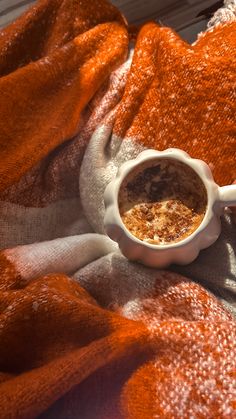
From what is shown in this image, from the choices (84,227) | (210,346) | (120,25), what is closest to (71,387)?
(210,346)

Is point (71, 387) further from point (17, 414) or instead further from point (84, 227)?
point (84, 227)

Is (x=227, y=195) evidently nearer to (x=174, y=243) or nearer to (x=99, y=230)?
(x=174, y=243)

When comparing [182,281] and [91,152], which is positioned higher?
[91,152]
